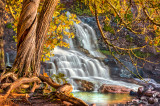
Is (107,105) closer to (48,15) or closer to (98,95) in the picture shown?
(98,95)

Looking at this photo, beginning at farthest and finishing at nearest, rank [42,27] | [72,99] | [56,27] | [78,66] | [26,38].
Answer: [78,66]
[56,27]
[42,27]
[26,38]
[72,99]

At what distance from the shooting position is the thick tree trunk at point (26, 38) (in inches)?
128

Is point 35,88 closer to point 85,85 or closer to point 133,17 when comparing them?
point 133,17

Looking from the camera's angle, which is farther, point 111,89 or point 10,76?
point 111,89

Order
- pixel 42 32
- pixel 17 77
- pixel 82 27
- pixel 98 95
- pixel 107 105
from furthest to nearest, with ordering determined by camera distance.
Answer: pixel 82 27 → pixel 98 95 → pixel 107 105 → pixel 42 32 → pixel 17 77

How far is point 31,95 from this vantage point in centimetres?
296

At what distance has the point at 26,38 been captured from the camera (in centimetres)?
327

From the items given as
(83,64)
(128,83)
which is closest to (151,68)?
(128,83)

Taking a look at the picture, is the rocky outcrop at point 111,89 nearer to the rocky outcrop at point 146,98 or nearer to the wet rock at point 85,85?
the wet rock at point 85,85

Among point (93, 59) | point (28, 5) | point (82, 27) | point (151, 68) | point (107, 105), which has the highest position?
point (82, 27)

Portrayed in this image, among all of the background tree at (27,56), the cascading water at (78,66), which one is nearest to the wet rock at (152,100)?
the cascading water at (78,66)

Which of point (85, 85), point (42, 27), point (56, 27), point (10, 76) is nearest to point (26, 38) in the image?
point (42, 27)

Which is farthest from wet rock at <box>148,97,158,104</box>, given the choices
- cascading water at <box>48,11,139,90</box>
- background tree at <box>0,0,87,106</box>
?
background tree at <box>0,0,87,106</box>

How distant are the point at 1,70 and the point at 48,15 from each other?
1384 mm
